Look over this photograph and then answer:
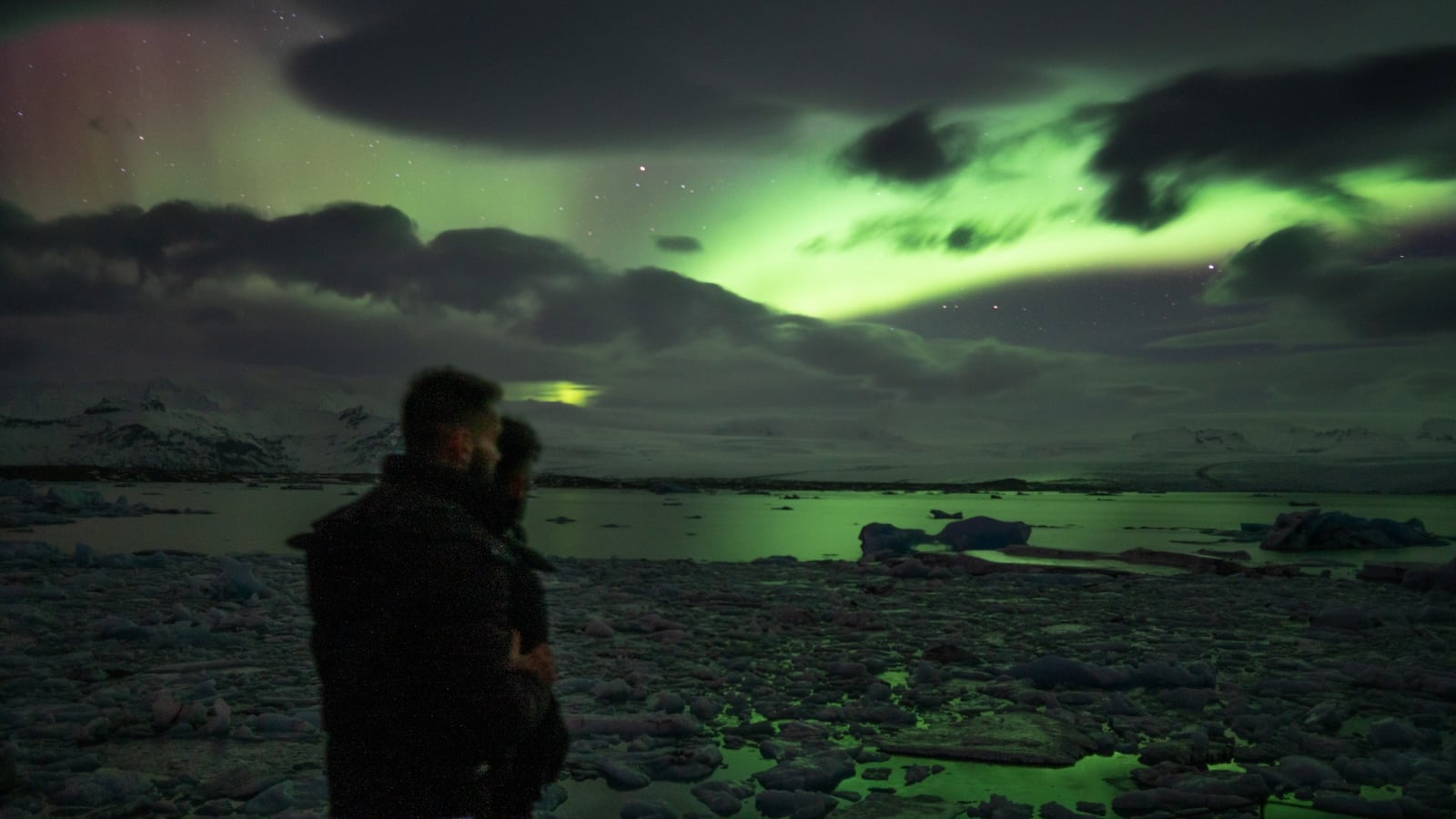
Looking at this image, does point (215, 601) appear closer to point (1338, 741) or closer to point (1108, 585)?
point (1338, 741)

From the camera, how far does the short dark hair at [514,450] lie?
2922 mm

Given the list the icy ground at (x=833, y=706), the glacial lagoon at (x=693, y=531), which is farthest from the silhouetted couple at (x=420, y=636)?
the glacial lagoon at (x=693, y=531)

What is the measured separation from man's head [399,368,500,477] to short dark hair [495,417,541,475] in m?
0.69

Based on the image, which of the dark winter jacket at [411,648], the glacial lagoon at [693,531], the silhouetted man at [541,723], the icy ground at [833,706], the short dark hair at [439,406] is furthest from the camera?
the glacial lagoon at [693,531]

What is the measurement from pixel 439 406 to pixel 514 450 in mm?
817

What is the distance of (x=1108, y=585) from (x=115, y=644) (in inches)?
467

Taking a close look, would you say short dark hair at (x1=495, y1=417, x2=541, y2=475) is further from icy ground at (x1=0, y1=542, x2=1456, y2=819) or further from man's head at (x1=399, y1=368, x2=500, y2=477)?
icy ground at (x1=0, y1=542, x2=1456, y2=819)

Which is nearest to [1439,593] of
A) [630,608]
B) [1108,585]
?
[1108,585]

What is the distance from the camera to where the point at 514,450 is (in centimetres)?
293

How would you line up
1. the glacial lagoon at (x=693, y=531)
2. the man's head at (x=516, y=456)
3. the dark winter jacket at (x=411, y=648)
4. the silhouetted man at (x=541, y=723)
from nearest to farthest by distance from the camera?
1. the dark winter jacket at (x=411, y=648)
2. the silhouetted man at (x=541, y=723)
3. the man's head at (x=516, y=456)
4. the glacial lagoon at (x=693, y=531)

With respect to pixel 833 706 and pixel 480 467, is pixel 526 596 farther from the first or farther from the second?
pixel 833 706

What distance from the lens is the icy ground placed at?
160 inches

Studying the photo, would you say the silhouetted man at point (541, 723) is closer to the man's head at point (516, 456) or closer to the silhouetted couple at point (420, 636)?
the silhouetted couple at point (420, 636)

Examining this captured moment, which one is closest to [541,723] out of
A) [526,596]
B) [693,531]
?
[526,596]
